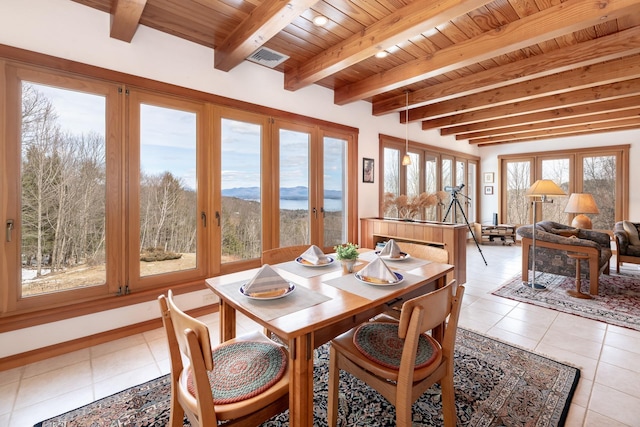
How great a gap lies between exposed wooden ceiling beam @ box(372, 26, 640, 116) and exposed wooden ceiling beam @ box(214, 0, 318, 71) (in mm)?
2524

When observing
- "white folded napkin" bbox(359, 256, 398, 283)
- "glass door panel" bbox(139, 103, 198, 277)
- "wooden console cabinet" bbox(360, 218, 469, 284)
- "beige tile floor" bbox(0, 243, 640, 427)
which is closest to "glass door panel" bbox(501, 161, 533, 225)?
"wooden console cabinet" bbox(360, 218, 469, 284)

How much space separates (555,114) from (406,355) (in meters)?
5.78

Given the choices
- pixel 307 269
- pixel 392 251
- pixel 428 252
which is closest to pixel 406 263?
pixel 392 251

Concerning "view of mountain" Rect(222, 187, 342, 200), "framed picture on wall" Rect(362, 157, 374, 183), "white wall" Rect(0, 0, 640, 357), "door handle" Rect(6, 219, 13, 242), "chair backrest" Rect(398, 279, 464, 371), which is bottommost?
"chair backrest" Rect(398, 279, 464, 371)

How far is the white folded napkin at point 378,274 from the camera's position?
1607mm

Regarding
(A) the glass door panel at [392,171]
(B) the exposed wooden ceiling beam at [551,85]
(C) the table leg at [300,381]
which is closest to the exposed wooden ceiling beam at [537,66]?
(B) the exposed wooden ceiling beam at [551,85]

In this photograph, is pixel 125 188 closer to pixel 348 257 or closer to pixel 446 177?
pixel 348 257

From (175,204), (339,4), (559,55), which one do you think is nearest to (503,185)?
(559,55)

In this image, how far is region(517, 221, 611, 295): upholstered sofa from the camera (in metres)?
3.39

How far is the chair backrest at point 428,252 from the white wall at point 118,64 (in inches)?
83.6

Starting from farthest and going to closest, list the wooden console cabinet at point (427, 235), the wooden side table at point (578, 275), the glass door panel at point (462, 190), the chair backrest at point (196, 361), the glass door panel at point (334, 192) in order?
the glass door panel at point (462, 190), the glass door panel at point (334, 192), the wooden console cabinet at point (427, 235), the wooden side table at point (578, 275), the chair backrest at point (196, 361)

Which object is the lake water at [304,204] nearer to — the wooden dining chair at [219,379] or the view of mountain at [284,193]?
the view of mountain at [284,193]

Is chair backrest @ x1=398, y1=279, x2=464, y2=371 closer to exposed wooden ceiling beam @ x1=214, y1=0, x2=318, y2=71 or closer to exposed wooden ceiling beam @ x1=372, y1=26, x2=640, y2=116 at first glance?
exposed wooden ceiling beam @ x1=214, y1=0, x2=318, y2=71

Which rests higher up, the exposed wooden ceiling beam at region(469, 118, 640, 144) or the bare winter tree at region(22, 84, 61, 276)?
the exposed wooden ceiling beam at region(469, 118, 640, 144)
